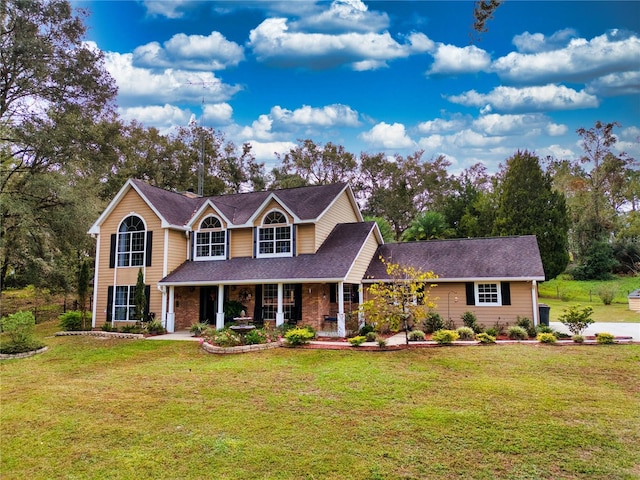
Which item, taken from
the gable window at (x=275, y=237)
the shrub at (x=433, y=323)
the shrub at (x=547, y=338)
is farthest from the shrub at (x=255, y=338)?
the shrub at (x=547, y=338)

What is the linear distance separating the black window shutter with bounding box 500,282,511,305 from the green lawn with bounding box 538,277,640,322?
6452 mm

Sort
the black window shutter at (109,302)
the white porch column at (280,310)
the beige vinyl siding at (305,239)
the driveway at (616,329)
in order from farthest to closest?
the black window shutter at (109,302) < the beige vinyl siding at (305,239) < the white porch column at (280,310) < the driveway at (616,329)

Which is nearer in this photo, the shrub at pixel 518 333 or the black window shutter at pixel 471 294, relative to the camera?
the shrub at pixel 518 333

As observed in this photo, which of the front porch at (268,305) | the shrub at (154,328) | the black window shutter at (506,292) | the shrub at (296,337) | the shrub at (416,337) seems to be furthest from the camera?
the shrub at (154,328)

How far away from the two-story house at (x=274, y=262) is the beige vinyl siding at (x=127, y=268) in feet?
0.17

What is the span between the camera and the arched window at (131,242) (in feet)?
70.6

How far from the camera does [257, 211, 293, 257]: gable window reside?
20453mm

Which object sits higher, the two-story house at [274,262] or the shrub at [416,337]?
the two-story house at [274,262]

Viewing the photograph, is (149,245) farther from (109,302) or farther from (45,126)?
(45,126)

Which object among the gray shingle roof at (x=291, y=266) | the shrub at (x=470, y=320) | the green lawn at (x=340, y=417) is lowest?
the green lawn at (x=340, y=417)

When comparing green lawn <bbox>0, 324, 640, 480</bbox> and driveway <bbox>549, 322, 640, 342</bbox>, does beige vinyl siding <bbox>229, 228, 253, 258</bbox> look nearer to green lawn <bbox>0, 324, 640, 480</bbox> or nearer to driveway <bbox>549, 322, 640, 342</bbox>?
green lawn <bbox>0, 324, 640, 480</bbox>

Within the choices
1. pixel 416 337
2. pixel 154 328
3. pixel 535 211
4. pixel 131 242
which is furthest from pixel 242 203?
pixel 535 211

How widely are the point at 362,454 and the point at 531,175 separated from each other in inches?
1248

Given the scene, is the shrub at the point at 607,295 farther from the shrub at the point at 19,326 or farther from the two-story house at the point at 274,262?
the shrub at the point at 19,326
